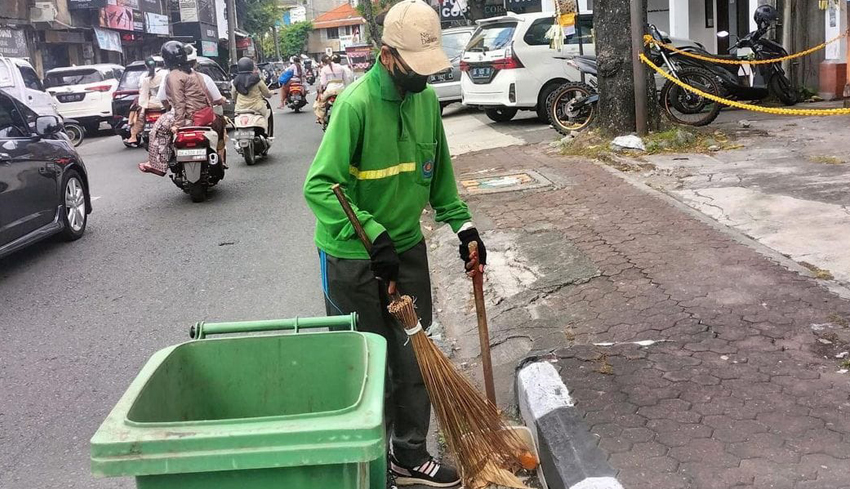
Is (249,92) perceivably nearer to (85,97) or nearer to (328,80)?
(328,80)

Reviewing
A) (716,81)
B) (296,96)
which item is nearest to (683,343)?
(716,81)

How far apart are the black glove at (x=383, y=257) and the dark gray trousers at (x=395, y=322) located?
0.27 metres

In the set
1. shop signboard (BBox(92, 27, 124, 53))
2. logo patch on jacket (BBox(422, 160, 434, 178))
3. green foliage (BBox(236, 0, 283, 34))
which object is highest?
green foliage (BBox(236, 0, 283, 34))

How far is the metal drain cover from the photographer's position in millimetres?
8391

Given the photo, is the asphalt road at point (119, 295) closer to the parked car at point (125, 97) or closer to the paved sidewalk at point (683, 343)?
the paved sidewalk at point (683, 343)

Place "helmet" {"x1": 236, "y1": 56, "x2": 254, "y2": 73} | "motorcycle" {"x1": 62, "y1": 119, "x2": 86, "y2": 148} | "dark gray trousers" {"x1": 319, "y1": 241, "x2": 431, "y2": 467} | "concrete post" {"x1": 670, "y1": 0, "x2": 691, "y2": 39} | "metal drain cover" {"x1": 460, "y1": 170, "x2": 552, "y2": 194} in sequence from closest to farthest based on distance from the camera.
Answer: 1. "dark gray trousers" {"x1": 319, "y1": 241, "x2": 431, "y2": 467}
2. "metal drain cover" {"x1": 460, "y1": 170, "x2": 552, "y2": 194}
3. "helmet" {"x1": 236, "y1": 56, "x2": 254, "y2": 73}
4. "motorcycle" {"x1": 62, "y1": 119, "x2": 86, "y2": 148}
5. "concrete post" {"x1": 670, "y1": 0, "x2": 691, "y2": 39}

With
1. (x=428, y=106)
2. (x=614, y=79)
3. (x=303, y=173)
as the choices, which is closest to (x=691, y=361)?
(x=428, y=106)

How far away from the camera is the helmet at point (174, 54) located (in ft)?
31.9

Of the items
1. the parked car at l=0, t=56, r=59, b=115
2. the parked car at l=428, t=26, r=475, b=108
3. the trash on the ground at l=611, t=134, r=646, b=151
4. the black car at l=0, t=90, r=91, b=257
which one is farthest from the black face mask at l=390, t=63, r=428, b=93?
the parked car at l=428, t=26, r=475, b=108

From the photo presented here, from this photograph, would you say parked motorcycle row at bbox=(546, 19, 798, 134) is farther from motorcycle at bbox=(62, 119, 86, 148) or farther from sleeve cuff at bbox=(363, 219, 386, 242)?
motorcycle at bbox=(62, 119, 86, 148)

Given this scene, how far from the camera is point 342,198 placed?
2.86 m

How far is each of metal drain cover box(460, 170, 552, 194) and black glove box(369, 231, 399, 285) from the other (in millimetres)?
5495

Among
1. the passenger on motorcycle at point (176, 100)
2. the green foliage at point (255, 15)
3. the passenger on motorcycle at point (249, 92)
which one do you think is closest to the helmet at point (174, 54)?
the passenger on motorcycle at point (176, 100)

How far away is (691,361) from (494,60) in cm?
1006
